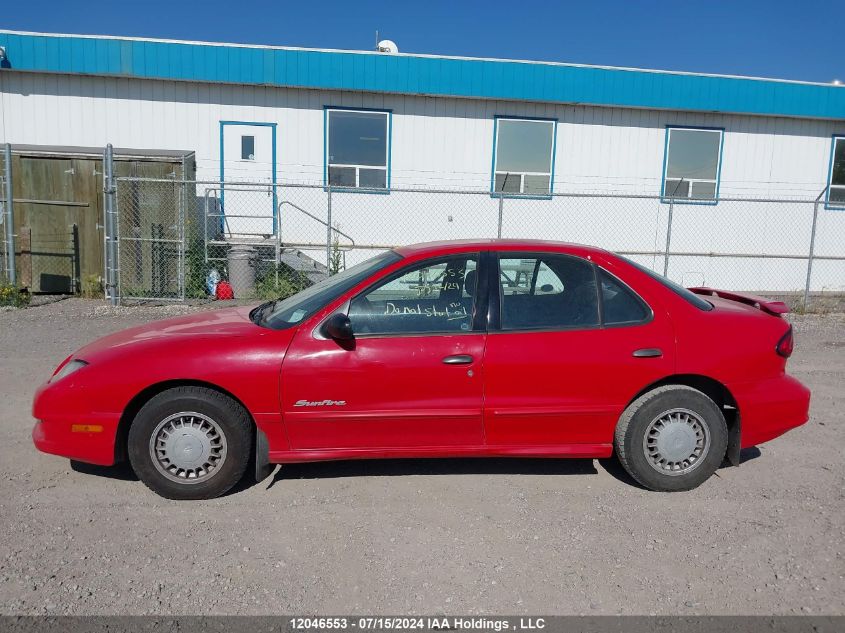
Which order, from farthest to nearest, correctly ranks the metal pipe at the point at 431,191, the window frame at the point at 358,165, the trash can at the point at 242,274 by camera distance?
the window frame at the point at 358,165 < the trash can at the point at 242,274 < the metal pipe at the point at 431,191

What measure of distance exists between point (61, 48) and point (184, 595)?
12.4 metres

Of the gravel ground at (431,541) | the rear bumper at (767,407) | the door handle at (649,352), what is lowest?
the gravel ground at (431,541)

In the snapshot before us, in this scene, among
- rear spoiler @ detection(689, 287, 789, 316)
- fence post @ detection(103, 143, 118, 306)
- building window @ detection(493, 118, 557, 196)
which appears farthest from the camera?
building window @ detection(493, 118, 557, 196)

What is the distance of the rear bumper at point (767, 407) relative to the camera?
427 cm

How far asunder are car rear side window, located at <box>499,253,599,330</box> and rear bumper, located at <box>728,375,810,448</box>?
1.06m

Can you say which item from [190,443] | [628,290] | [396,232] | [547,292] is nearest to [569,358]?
[547,292]

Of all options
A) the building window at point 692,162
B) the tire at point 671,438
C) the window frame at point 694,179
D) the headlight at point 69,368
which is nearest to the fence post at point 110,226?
the headlight at point 69,368

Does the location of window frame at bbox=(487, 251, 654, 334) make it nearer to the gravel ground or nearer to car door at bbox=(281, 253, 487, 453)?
car door at bbox=(281, 253, 487, 453)

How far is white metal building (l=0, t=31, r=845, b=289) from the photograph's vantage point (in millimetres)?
12820

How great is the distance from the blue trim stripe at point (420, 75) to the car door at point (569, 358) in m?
9.93

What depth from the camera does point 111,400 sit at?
3.90 metres

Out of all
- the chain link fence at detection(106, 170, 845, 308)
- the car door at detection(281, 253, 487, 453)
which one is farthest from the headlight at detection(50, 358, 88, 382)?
the chain link fence at detection(106, 170, 845, 308)

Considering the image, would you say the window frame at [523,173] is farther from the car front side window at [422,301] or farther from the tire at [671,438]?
the tire at [671,438]

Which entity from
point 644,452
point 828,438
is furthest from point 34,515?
point 828,438
